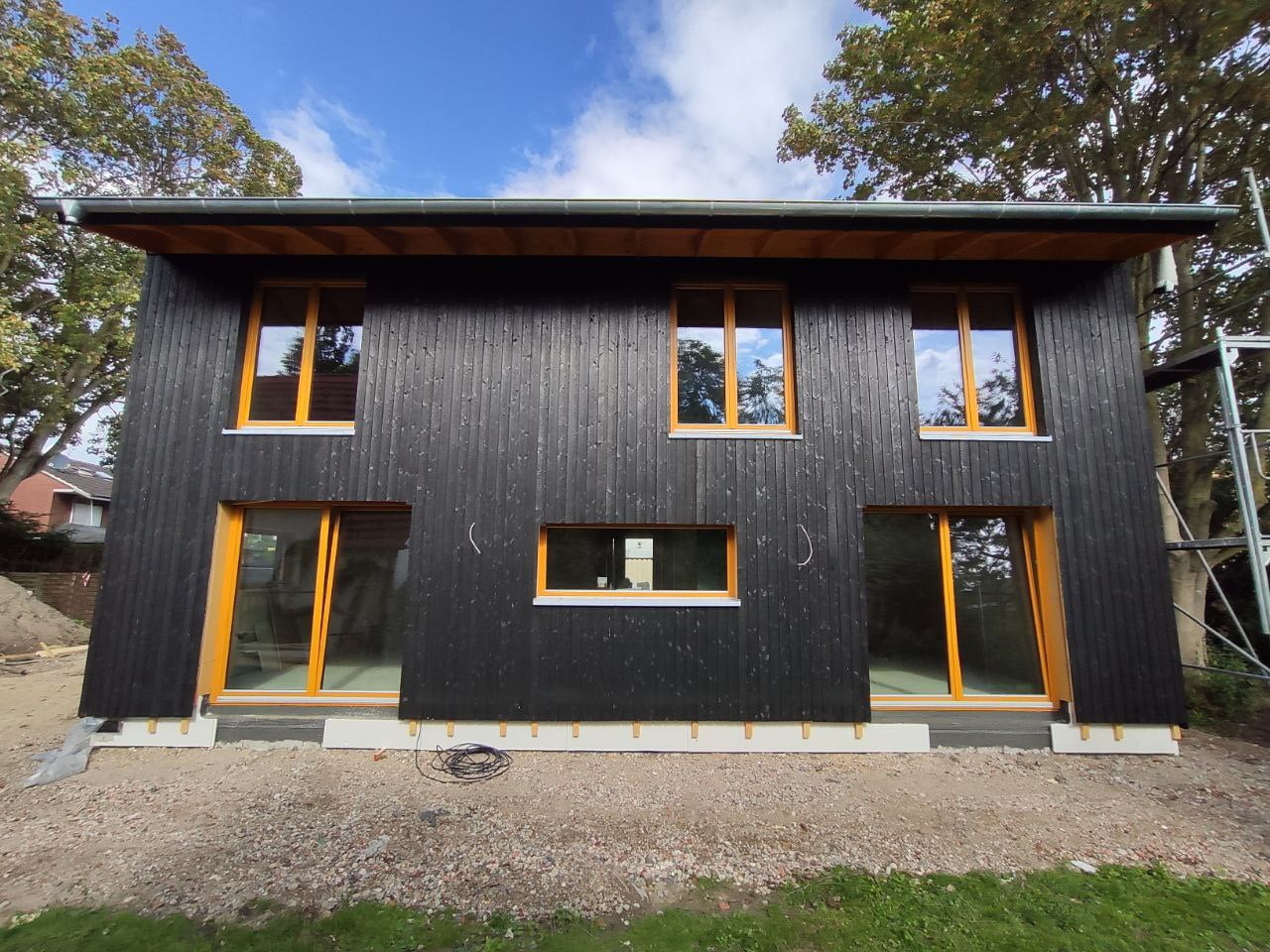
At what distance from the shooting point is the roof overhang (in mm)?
4617

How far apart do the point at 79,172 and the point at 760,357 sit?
17.2 m

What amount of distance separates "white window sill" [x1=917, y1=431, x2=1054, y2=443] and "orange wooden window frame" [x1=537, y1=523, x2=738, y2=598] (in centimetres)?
216

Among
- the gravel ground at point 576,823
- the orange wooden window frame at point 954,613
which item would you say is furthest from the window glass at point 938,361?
the gravel ground at point 576,823

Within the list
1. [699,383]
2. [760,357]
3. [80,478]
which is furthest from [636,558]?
[80,478]

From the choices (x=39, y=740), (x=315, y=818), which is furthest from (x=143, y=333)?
(x=315, y=818)

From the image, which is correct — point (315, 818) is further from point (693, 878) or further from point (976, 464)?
point (976, 464)

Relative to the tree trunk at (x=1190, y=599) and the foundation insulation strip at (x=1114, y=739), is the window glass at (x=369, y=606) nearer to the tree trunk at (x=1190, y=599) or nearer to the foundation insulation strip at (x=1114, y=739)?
the foundation insulation strip at (x=1114, y=739)

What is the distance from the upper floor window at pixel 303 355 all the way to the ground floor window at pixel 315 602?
94 centimetres

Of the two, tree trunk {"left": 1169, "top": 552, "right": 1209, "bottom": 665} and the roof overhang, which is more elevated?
the roof overhang

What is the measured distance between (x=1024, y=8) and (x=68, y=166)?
19121 millimetres

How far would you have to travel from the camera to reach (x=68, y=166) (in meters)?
12.8

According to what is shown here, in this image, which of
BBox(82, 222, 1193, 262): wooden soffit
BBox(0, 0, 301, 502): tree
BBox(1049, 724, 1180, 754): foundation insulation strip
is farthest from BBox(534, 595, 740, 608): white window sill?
BBox(0, 0, 301, 502): tree

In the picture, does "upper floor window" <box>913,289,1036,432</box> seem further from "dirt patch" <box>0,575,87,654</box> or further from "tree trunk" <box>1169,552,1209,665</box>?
"dirt patch" <box>0,575,87,654</box>

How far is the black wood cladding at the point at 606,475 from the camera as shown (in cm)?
489
